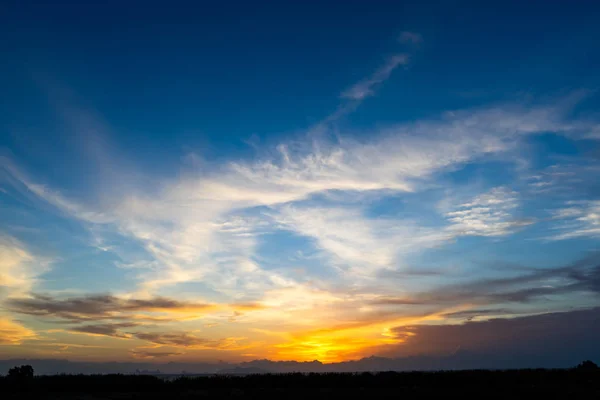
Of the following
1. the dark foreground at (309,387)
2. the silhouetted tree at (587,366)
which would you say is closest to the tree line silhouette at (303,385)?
the dark foreground at (309,387)

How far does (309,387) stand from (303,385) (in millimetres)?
1482

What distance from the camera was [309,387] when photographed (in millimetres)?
49875

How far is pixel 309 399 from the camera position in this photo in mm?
38438

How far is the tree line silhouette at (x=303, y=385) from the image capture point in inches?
1682

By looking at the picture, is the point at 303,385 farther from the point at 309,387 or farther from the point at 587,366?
the point at 587,366

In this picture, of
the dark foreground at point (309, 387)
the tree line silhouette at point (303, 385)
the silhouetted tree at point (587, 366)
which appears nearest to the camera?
the dark foreground at point (309, 387)

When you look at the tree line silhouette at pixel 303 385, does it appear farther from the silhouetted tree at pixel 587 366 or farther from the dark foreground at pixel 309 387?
the silhouetted tree at pixel 587 366

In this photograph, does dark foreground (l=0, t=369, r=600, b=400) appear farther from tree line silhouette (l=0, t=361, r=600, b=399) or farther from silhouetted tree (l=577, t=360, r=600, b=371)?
silhouetted tree (l=577, t=360, r=600, b=371)

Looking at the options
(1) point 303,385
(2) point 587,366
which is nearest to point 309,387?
(1) point 303,385

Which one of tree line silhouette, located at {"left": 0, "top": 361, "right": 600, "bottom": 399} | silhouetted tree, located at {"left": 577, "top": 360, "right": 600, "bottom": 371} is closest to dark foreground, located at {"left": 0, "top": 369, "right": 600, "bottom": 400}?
tree line silhouette, located at {"left": 0, "top": 361, "right": 600, "bottom": 399}

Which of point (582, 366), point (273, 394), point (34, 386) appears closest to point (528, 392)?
point (273, 394)

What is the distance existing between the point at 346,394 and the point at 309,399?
5.85 m

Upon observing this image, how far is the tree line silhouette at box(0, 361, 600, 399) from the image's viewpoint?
4272 centimetres

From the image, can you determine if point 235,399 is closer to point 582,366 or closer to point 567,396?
point 567,396
